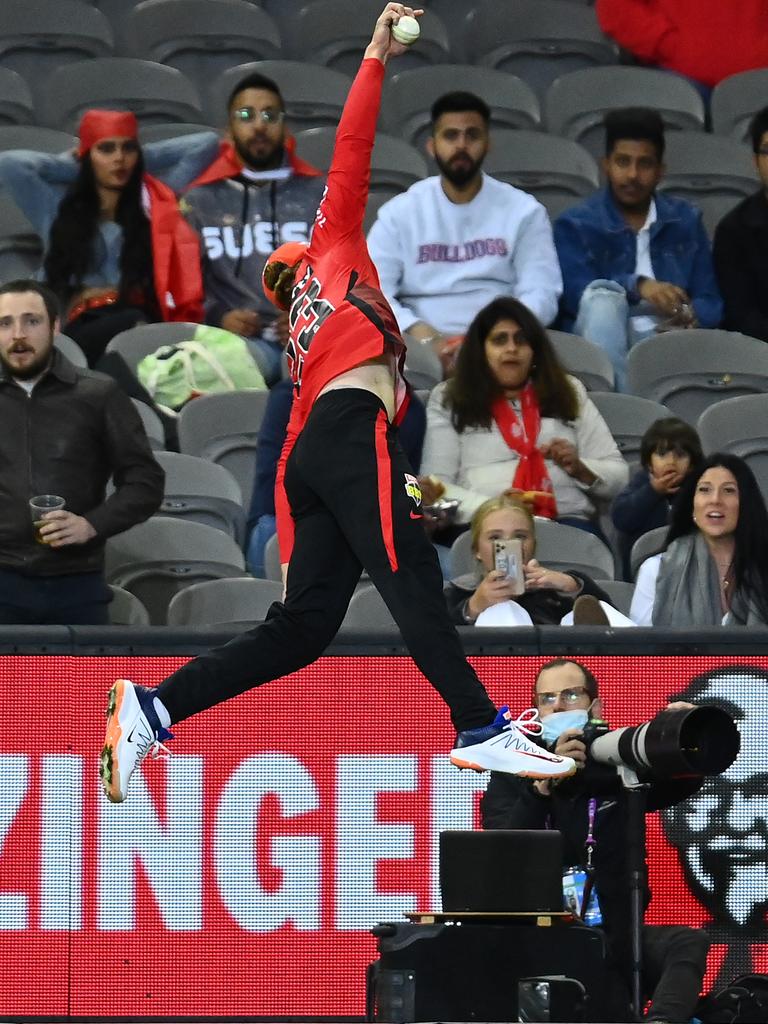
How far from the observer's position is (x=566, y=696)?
5.80m

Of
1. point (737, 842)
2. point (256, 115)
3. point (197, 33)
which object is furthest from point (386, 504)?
point (197, 33)

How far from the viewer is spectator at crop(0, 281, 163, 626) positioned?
269 inches

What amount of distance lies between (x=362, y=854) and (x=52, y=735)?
927 mm

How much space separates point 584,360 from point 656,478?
1.17m

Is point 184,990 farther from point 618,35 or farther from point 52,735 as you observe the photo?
point 618,35

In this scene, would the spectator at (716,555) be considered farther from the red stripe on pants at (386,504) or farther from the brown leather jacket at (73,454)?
the red stripe on pants at (386,504)

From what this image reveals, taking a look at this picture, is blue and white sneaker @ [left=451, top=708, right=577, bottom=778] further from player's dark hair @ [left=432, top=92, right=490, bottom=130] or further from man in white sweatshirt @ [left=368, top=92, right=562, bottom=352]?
player's dark hair @ [left=432, top=92, right=490, bottom=130]

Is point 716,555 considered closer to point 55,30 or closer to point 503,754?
point 503,754

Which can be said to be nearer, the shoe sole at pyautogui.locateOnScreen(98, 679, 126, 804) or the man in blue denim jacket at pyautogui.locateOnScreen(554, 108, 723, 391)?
the shoe sole at pyautogui.locateOnScreen(98, 679, 126, 804)

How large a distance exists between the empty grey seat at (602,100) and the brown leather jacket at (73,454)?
4.48 m

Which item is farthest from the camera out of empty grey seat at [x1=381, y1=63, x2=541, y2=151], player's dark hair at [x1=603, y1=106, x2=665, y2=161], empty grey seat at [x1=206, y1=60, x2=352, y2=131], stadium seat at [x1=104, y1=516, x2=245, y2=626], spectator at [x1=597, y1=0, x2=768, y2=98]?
spectator at [x1=597, y1=0, x2=768, y2=98]

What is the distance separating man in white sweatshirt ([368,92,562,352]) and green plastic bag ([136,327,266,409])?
788mm

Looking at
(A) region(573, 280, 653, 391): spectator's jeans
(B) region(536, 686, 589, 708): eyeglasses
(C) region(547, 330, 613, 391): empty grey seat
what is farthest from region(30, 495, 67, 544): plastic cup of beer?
(A) region(573, 280, 653, 391): spectator's jeans

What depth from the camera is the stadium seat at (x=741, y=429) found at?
8.39 m
